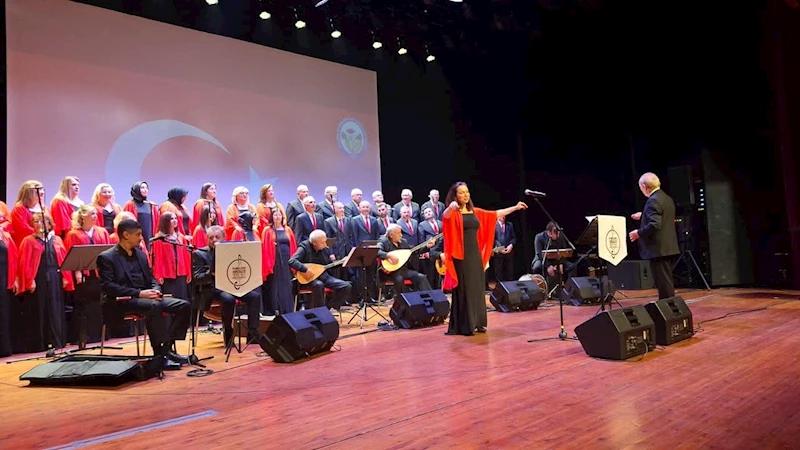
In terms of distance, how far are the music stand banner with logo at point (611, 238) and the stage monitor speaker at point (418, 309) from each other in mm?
2072

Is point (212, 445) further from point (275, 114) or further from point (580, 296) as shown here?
point (275, 114)

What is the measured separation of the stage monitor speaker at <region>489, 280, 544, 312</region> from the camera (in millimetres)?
7824

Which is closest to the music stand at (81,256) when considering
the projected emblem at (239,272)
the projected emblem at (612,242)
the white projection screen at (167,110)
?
the projected emblem at (239,272)

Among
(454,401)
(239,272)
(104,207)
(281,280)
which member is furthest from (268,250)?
(454,401)

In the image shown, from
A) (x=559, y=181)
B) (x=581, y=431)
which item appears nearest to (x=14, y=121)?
(x=581, y=431)

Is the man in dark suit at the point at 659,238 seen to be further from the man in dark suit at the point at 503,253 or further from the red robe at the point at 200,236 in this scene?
the red robe at the point at 200,236

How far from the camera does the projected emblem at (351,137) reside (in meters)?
10.8

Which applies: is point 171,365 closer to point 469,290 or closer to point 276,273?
point 276,273

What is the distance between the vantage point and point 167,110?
8516 millimetres

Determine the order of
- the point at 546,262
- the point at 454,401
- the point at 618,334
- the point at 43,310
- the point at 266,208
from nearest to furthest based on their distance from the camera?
the point at 454,401 < the point at 618,334 < the point at 43,310 < the point at 266,208 < the point at 546,262

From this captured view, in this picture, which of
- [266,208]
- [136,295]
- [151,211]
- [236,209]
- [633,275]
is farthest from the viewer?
[633,275]

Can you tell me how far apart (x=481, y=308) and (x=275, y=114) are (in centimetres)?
545

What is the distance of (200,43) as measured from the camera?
895cm

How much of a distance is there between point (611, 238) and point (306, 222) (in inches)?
187
